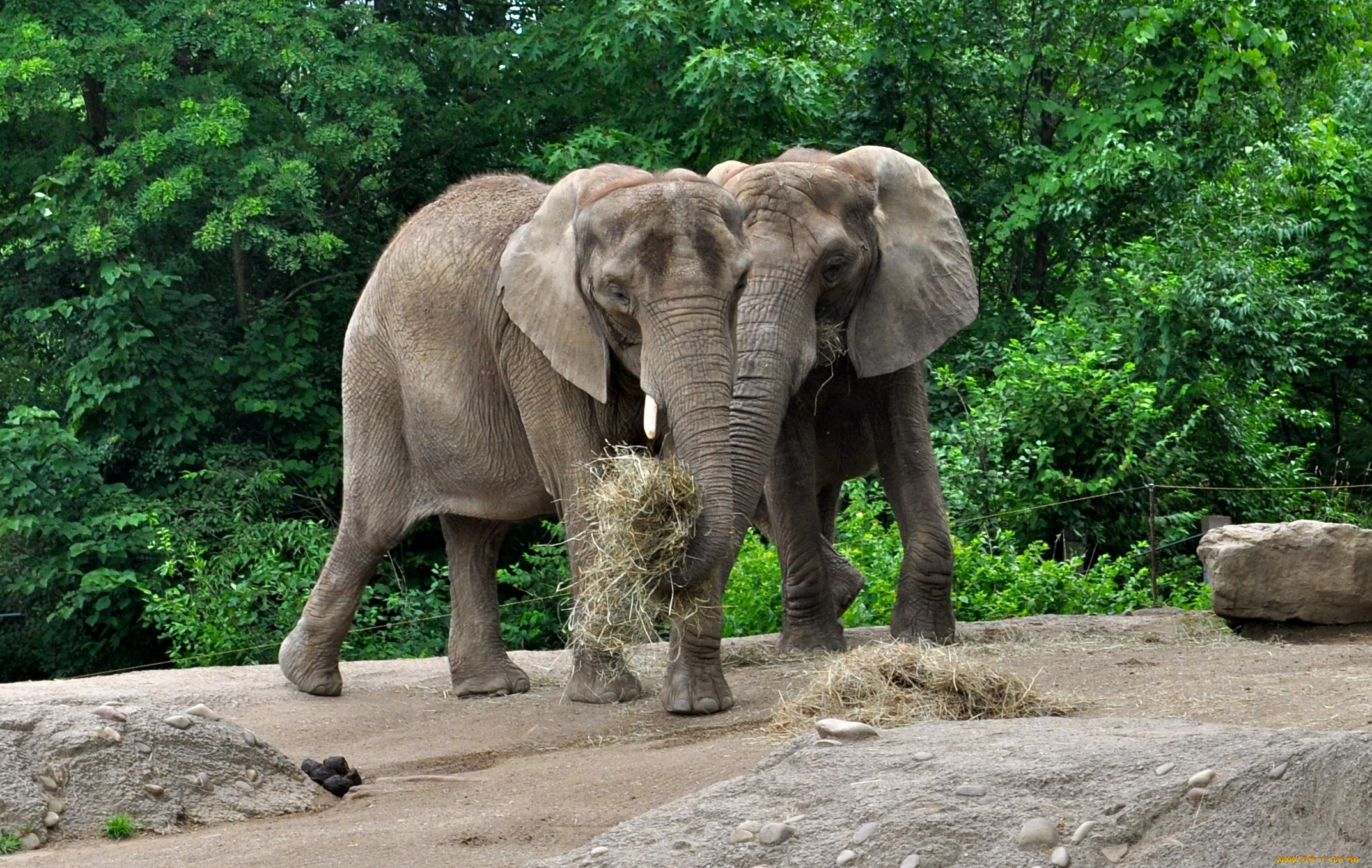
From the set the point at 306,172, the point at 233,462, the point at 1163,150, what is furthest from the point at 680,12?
the point at 233,462

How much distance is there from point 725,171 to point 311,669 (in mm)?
3462

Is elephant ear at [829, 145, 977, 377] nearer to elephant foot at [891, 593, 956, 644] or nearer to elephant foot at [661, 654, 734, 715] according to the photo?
elephant foot at [891, 593, 956, 644]

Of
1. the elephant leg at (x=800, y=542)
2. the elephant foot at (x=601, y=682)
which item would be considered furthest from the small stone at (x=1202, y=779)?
the elephant leg at (x=800, y=542)

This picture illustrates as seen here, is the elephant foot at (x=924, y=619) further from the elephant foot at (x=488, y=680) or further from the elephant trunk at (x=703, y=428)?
the elephant trunk at (x=703, y=428)

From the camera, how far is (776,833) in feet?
14.9

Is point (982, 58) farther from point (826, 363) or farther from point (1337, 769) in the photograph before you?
point (1337, 769)

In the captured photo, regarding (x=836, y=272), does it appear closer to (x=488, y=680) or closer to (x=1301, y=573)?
(x=488, y=680)

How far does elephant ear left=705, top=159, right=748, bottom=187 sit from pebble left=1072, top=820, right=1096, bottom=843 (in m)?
5.35

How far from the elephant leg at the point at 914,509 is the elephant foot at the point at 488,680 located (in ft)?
6.50

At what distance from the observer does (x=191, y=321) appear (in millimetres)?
16109

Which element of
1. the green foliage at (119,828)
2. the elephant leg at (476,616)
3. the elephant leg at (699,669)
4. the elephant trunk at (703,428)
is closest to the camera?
the green foliage at (119,828)

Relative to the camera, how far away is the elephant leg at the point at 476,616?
9.12m

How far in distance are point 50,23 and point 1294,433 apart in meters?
13.9

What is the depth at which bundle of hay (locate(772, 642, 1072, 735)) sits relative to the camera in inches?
260
